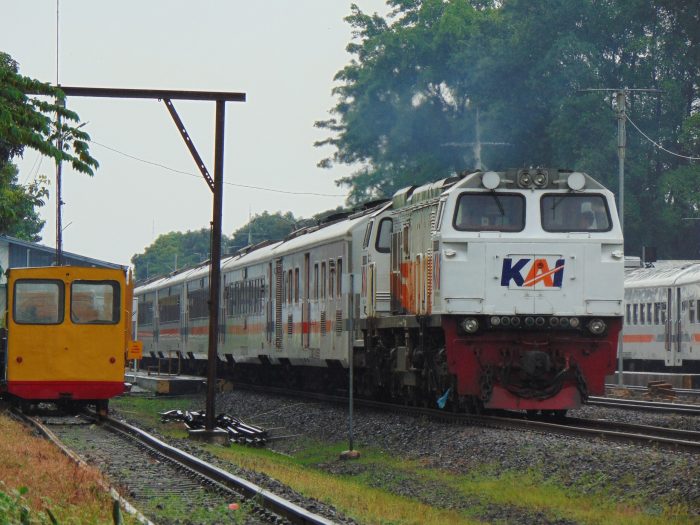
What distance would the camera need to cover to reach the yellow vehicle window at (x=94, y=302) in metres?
21.7

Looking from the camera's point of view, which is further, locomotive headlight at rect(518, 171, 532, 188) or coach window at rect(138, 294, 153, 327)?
coach window at rect(138, 294, 153, 327)

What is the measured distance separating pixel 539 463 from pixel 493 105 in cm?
5385

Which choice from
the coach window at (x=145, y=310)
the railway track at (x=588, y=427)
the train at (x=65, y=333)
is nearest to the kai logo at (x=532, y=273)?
the railway track at (x=588, y=427)

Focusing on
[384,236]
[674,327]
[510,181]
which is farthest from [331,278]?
[674,327]

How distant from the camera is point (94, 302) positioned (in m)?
21.9

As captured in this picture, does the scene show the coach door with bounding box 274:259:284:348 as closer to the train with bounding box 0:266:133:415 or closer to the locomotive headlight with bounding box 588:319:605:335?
the train with bounding box 0:266:133:415

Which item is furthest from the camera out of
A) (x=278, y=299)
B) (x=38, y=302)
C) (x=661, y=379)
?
(x=661, y=379)

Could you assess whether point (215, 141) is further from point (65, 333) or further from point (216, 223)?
point (65, 333)

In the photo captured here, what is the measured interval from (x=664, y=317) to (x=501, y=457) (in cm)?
2638

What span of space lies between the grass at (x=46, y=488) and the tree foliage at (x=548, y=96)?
4534cm

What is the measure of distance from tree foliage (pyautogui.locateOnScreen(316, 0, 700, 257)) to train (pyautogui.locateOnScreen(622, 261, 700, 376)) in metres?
15.0

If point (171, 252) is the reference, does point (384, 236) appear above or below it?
below

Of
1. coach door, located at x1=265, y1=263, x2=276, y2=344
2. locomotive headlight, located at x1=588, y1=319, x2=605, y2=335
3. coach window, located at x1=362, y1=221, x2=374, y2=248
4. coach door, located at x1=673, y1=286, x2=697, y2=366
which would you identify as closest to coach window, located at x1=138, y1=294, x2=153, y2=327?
coach door, located at x1=265, y1=263, x2=276, y2=344

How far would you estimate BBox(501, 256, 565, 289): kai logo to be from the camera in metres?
19.0
